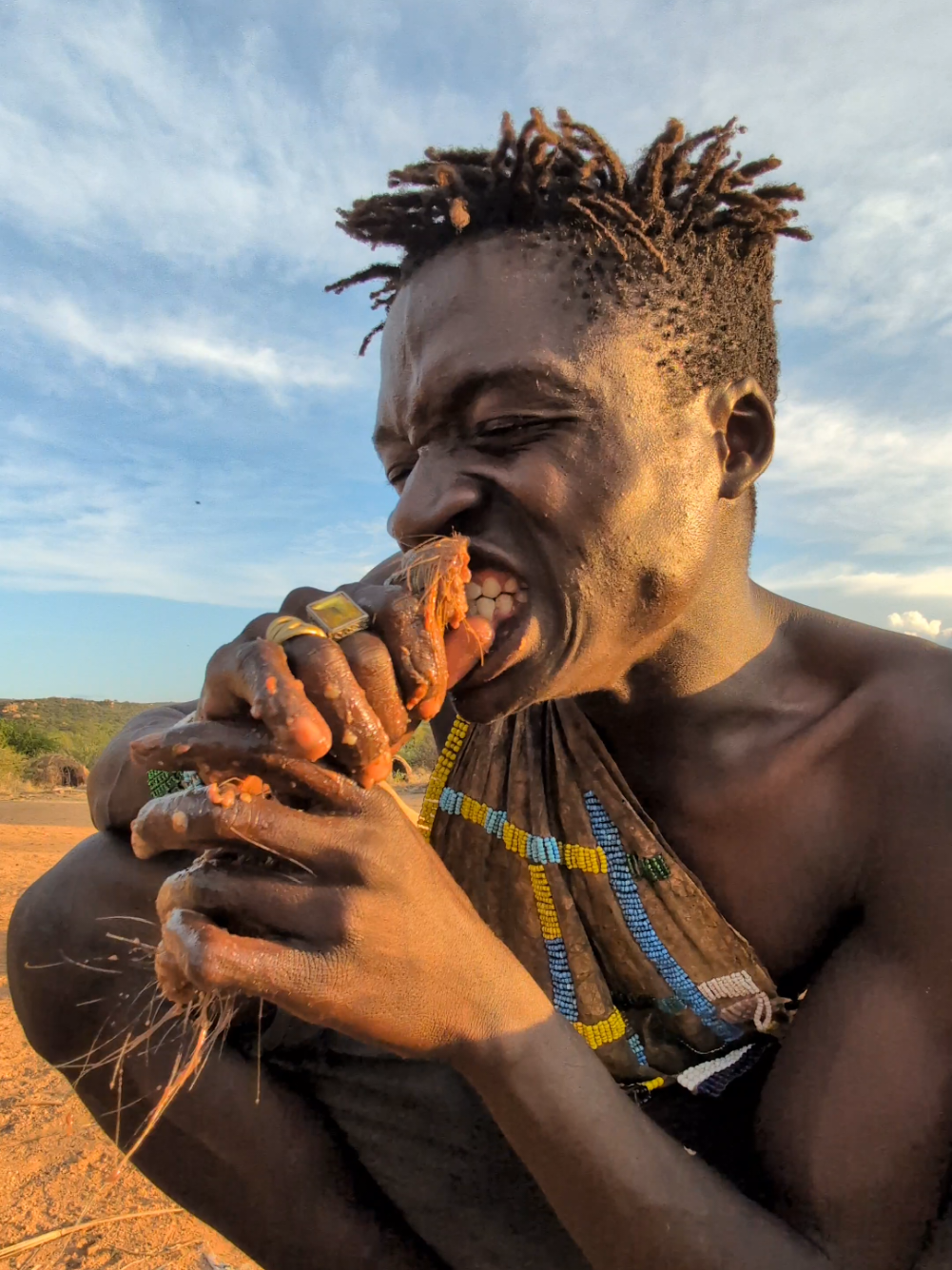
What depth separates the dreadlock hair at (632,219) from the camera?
2051mm

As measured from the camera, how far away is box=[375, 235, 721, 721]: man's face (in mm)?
1876

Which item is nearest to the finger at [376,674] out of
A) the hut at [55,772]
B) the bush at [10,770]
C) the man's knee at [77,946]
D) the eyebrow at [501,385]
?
the eyebrow at [501,385]

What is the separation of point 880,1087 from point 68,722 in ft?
169

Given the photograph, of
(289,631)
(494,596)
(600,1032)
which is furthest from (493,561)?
(600,1032)

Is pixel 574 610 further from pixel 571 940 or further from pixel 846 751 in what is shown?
pixel 571 940

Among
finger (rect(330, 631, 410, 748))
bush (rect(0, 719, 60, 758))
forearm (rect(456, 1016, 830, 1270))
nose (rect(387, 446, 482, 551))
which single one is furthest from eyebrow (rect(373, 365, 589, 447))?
bush (rect(0, 719, 60, 758))

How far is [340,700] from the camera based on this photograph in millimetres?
1273

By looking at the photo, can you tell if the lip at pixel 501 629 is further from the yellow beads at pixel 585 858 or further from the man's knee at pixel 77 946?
the man's knee at pixel 77 946

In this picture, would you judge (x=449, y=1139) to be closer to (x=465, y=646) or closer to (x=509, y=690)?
(x=509, y=690)

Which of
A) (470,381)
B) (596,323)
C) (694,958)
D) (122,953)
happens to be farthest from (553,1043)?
(596,323)

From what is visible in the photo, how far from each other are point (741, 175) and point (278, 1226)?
112 inches

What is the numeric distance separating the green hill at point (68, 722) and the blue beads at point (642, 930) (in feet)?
67.8

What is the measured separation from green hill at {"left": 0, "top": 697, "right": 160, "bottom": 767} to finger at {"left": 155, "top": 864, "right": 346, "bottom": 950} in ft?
69.7

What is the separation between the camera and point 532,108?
2.05 m
